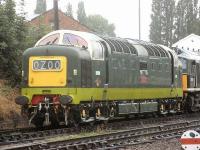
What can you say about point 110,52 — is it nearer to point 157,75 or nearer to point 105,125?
point 105,125

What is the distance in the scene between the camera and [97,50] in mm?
18234

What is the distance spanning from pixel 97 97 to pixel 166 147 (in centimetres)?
494

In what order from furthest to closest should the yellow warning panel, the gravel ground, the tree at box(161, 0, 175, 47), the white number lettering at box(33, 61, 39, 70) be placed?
the tree at box(161, 0, 175, 47)
the yellow warning panel
the white number lettering at box(33, 61, 39, 70)
the gravel ground

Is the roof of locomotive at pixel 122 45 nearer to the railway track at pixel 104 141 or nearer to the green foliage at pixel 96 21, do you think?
the railway track at pixel 104 141

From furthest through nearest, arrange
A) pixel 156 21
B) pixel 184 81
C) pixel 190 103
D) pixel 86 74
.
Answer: pixel 156 21 < pixel 190 103 < pixel 184 81 < pixel 86 74

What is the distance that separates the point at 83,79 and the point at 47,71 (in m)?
1.22

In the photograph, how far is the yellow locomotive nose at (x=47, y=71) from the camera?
16833 mm

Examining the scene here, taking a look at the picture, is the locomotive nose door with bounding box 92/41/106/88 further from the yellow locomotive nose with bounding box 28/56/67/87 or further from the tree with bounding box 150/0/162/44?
the tree with bounding box 150/0/162/44

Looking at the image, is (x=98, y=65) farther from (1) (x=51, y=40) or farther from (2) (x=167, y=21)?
(2) (x=167, y=21)

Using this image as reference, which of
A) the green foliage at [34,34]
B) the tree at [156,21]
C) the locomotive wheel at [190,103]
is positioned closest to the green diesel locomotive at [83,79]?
the green foliage at [34,34]

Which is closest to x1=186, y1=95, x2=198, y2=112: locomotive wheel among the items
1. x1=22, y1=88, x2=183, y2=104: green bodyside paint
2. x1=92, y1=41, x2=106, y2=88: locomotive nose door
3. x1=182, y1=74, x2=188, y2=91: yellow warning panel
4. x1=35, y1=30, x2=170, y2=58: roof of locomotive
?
x1=182, y1=74, x2=188, y2=91: yellow warning panel

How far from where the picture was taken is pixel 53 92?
16.8 m

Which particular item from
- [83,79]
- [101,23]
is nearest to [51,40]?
[83,79]

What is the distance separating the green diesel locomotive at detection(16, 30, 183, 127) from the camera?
16.8 m
